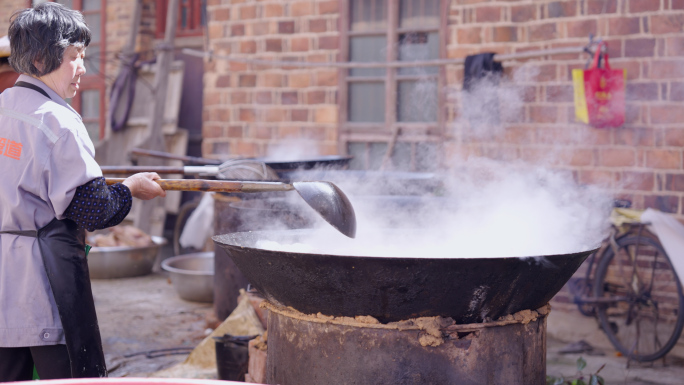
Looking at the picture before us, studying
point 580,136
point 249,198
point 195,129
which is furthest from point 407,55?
point 195,129

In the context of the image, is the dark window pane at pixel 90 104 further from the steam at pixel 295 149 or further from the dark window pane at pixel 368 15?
the dark window pane at pixel 368 15

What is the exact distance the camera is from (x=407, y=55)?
5.86 m

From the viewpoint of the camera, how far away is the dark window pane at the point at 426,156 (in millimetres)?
5691

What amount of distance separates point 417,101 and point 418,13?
0.74 metres

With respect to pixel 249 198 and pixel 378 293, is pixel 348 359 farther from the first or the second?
pixel 249 198

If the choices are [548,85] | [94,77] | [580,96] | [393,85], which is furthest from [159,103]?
[580,96]

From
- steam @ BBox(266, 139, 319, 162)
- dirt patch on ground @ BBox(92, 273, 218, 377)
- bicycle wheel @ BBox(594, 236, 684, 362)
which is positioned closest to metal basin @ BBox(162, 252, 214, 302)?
dirt patch on ground @ BBox(92, 273, 218, 377)

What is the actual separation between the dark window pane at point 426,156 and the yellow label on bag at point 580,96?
4.13ft

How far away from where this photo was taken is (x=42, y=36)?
216cm

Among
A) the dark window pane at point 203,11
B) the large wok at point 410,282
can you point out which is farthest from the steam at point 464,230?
the dark window pane at point 203,11

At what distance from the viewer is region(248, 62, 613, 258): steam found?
2.93 meters

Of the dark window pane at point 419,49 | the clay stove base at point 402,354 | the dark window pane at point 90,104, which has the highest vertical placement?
the dark window pane at point 419,49

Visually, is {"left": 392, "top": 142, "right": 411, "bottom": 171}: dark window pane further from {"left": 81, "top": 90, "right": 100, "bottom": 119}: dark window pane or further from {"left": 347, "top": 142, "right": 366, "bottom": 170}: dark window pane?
{"left": 81, "top": 90, "right": 100, "bottom": 119}: dark window pane

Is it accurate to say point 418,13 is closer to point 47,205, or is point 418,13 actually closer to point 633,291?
point 633,291
